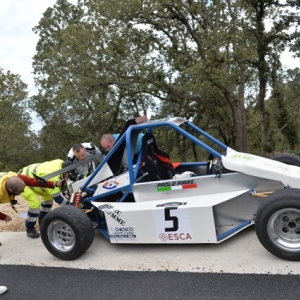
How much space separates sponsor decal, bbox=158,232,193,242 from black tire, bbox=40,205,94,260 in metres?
0.90

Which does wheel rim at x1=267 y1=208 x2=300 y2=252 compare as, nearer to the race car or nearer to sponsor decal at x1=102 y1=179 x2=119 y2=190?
the race car

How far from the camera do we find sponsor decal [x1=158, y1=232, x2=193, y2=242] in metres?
4.34

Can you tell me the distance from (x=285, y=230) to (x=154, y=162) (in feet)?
A: 5.93

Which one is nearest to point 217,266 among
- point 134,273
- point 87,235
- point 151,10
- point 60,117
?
point 134,273

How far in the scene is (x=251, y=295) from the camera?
11.0ft

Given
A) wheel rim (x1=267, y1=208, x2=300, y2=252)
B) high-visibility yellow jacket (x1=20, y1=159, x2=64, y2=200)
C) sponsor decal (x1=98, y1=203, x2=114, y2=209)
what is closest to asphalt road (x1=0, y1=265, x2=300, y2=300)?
wheel rim (x1=267, y1=208, x2=300, y2=252)

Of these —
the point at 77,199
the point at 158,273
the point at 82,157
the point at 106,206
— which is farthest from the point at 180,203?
the point at 82,157

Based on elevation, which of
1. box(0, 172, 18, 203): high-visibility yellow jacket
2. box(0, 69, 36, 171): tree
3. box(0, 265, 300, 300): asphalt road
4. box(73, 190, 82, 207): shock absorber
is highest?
box(0, 69, 36, 171): tree

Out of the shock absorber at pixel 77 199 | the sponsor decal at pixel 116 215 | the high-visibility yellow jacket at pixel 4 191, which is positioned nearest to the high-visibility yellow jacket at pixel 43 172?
the shock absorber at pixel 77 199

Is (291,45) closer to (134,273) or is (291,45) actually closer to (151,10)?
(151,10)

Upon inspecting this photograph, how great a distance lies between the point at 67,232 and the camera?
4.75 m

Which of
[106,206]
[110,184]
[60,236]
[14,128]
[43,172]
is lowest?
[60,236]

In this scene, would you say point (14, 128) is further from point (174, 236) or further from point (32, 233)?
point (174, 236)

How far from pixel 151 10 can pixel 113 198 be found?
14.3 meters
